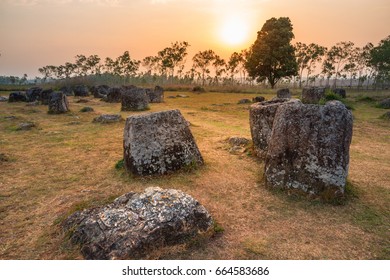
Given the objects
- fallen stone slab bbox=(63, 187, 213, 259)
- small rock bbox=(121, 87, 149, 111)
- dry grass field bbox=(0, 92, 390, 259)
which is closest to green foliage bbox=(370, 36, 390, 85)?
small rock bbox=(121, 87, 149, 111)

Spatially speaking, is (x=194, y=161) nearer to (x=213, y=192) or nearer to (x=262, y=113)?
(x=213, y=192)

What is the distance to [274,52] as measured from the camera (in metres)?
51.0

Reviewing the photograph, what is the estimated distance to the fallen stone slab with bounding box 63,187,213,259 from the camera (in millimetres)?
4434

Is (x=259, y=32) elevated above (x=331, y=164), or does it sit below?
above

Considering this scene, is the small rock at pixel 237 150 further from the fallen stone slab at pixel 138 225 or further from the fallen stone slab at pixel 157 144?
the fallen stone slab at pixel 138 225

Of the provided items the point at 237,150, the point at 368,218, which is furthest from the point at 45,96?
the point at 368,218

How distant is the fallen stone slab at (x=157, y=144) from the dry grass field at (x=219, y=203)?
34 cm

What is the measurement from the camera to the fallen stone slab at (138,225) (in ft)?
14.5

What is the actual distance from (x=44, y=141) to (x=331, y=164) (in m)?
11.7

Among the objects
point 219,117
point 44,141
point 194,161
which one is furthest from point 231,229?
point 219,117

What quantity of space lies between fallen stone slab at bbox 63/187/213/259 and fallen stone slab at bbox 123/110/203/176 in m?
2.56

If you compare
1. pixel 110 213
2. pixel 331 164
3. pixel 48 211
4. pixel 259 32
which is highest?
pixel 259 32

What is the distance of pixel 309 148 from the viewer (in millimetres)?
6645

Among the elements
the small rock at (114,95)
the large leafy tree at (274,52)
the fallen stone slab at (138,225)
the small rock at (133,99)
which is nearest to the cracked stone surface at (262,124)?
the fallen stone slab at (138,225)
